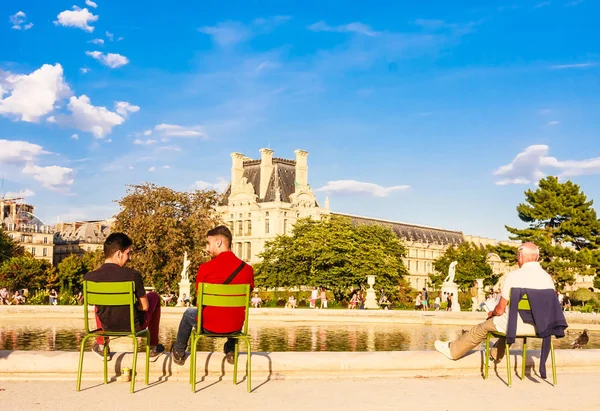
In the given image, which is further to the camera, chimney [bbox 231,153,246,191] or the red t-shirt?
chimney [bbox 231,153,246,191]

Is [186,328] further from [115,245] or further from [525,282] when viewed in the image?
[525,282]

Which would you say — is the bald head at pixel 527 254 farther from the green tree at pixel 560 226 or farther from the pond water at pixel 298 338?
the green tree at pixel 560 226

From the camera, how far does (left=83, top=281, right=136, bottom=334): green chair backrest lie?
713 cm

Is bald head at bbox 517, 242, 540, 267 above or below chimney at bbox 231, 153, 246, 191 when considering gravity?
below

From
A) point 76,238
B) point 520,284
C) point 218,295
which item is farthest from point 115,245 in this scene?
point 76,238

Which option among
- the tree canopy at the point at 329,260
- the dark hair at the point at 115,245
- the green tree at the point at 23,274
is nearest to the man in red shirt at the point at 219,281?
the dark hair at the point at 115,245

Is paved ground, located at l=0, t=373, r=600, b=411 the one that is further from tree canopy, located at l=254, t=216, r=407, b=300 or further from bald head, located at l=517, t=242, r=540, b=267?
tree canopy, located at l=254, t=216, r=407, b=300

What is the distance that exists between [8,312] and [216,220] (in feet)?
86.0

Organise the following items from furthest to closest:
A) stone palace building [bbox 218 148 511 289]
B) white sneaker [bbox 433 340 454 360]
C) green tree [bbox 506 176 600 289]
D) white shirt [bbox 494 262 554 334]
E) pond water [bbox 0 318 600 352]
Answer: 1. stone palace building [bbox 218 148 511 289]
2. green tree [bbox 506 176 600 289]
3. pond water [bbox 0 318 600 352]
4. white sneaker [bbox 433 340 454 360]
5. white shirt [bbox 494 262 554 334]

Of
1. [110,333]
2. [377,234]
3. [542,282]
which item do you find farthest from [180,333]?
[377,234]

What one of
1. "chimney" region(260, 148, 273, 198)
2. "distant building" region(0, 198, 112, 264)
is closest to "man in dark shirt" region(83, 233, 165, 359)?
"chimney" region(260, 148, 273, 198)

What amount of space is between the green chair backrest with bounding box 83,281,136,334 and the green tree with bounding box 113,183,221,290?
42.3 m

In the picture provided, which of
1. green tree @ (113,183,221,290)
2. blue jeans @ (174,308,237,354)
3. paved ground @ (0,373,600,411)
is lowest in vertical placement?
paved ground @ (0,373,600,411)

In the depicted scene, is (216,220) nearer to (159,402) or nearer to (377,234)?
(377,234)
